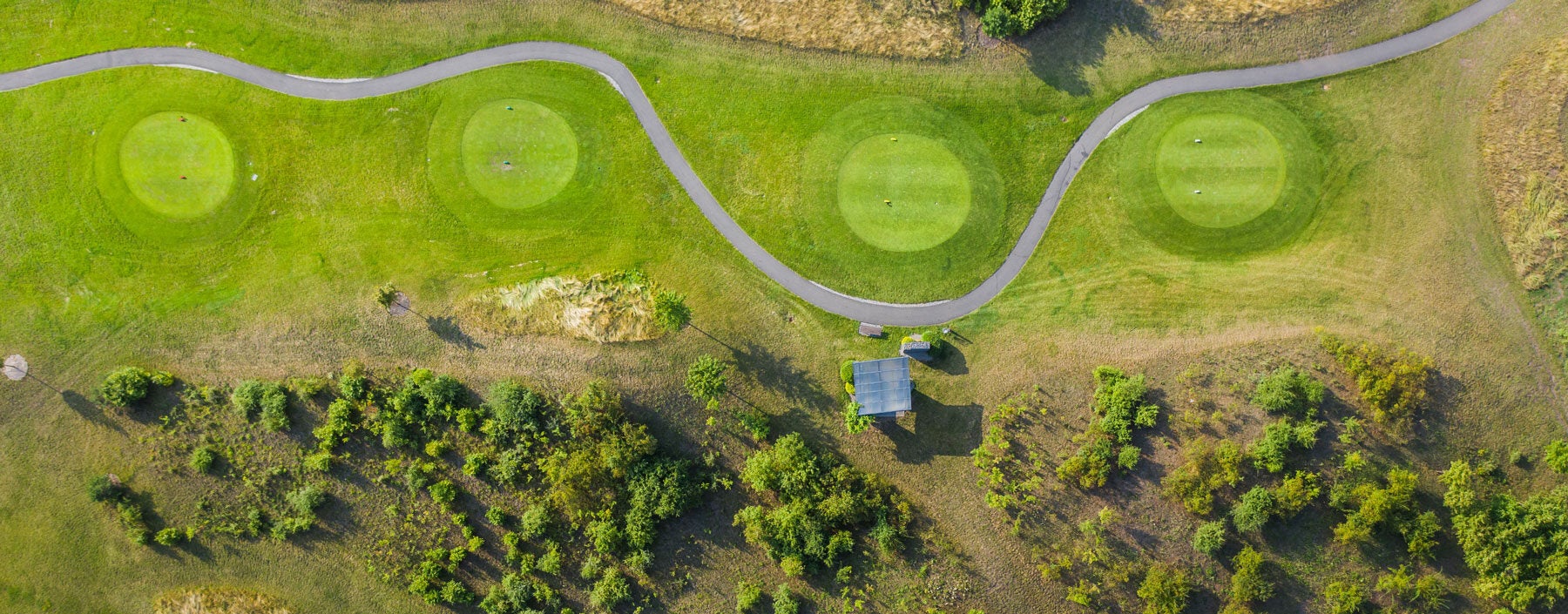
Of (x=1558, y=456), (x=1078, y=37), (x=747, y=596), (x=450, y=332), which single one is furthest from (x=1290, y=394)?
(x=450, y=332)

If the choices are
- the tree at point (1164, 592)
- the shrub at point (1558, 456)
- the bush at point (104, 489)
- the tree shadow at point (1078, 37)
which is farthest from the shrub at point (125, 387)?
the shrub at point (1558, 456)

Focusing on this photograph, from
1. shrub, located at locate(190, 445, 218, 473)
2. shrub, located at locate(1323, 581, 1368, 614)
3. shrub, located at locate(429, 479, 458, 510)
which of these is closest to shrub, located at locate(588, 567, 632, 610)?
shrub, located at locate(429, 479, 458, 510)

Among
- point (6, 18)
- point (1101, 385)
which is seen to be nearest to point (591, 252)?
point (1101, 385)

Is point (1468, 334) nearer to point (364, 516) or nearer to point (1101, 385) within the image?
point (1101, 385)

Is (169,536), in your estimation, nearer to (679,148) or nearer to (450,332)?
(450,332)

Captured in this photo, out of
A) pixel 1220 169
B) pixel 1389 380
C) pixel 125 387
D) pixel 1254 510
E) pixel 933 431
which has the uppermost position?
pixel 1220 169

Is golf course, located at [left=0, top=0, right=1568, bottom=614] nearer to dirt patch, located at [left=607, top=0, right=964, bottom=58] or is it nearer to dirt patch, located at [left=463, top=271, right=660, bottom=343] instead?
dirt patch, located at [left=463, top=271, right=660, bottom=343]

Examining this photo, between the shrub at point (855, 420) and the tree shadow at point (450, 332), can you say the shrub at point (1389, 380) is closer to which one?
the shrub at point (855, 420)
